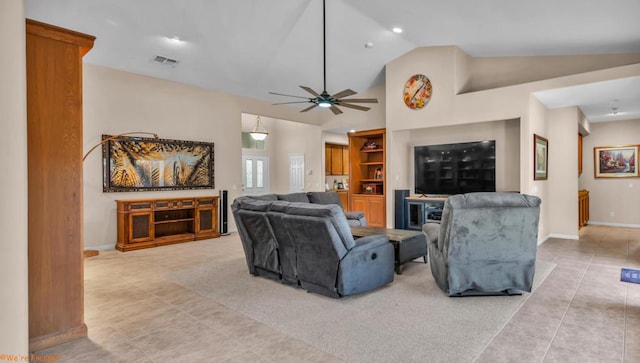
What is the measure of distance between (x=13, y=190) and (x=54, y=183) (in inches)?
33.5

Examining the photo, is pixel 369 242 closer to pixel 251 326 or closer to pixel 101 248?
pixel 251 326

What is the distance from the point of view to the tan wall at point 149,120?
6004 millimetres

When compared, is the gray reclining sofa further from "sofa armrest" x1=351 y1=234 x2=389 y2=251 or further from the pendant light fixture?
the pendant light fixture

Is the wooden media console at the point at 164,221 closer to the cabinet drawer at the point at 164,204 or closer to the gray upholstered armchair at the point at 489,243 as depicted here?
the cabinet drawer at the point at 164,204

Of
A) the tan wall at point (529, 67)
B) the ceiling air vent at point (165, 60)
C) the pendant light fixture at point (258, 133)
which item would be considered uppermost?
the ceiling air vent at point (165, 60)

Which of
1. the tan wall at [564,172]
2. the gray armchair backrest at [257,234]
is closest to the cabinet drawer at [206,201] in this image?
the gray armchair backrest at [257,234]

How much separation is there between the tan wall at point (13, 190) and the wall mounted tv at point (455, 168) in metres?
6.96

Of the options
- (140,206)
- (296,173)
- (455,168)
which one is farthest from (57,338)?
(296,173)

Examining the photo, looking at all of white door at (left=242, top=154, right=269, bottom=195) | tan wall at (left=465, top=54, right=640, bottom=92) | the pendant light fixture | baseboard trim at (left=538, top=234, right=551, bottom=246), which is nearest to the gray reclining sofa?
baseboard trim at (left=538, top=234, right=551, bottom=246)

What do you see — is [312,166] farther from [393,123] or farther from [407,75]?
[407,75]

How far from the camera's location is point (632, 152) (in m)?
8.36

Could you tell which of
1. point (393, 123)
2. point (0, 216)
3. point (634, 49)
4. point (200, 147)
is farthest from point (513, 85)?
point (0, 216)

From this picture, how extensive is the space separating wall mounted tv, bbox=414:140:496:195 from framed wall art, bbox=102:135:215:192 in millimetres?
4771

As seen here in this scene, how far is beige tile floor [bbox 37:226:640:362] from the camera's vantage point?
8.13 feet
